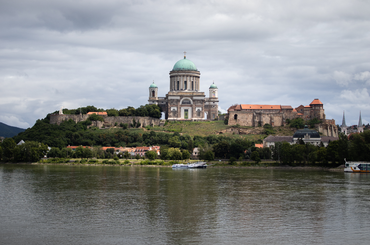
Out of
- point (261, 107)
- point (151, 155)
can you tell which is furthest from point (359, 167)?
point (261, 107)

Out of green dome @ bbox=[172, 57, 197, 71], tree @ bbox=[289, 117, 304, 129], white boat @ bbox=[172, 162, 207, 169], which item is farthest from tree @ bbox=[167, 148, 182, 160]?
green dome @ bbox=[172, 57, 197, 71]

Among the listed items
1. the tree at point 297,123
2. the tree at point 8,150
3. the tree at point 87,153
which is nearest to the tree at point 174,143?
the tree at point 87,153

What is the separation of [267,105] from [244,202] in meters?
58.9

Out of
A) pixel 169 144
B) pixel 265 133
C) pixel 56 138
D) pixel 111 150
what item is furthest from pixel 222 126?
pixel 56 138

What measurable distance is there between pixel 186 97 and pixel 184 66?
7604 millimetres

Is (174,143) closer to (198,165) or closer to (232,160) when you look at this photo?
(198,165)

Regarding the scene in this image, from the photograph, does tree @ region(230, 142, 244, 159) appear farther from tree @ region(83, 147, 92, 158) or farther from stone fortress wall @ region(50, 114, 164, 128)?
stone fortress wall @ region(50, 114, 164, 128)

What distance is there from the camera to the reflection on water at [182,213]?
55.1ft

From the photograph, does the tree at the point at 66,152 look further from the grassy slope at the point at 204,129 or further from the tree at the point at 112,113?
the tree at the point at 112,113

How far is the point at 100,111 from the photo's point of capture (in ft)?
273

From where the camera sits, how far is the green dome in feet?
288

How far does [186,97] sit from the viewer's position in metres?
84.3

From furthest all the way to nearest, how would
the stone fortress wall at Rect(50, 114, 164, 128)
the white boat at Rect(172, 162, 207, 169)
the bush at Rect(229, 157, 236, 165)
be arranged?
the stone fortress wall at Rect(50, 114, 164, 128)
the bush at Rect(229, 157, 236, 165)
the white boat at Rect(172, 162, 207, 169)

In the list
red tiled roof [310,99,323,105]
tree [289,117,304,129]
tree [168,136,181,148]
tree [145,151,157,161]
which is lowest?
tree [145,151,157,161]
